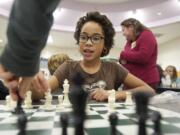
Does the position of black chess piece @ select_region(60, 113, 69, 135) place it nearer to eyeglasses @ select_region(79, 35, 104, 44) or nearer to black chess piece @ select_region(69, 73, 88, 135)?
black chess piece @ select_region(69, 73, 88, 135)

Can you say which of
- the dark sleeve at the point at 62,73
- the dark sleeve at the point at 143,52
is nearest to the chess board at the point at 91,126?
the dark sleeve at the point at 62,73

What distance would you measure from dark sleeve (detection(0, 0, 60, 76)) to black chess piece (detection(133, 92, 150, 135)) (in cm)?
20

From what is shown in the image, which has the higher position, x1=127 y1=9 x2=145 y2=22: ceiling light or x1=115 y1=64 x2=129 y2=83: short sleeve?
x1=127 y1=9 x2=145 y2=22: ceiling light

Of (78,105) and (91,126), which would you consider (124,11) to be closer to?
(91,126)

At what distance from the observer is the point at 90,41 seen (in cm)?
173

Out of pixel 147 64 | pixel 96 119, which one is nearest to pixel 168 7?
pixel 147 64

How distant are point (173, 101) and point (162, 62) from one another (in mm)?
9266

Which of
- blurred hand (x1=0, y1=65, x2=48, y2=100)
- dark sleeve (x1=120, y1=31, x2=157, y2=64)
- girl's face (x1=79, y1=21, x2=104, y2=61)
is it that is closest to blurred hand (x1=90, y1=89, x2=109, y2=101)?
girl's face (x1=79, y1=21, x2=104, y2=61)

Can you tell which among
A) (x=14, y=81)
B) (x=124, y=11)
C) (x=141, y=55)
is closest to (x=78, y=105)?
(x=14, y=81)

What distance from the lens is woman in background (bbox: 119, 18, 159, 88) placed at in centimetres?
224

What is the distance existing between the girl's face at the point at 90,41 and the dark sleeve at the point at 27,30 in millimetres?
1260

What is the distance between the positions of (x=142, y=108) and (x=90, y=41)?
131 cm

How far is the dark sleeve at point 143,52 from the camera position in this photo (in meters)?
2.22

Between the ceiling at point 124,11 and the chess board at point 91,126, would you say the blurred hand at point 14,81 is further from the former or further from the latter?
the ceiling at point 124,11
